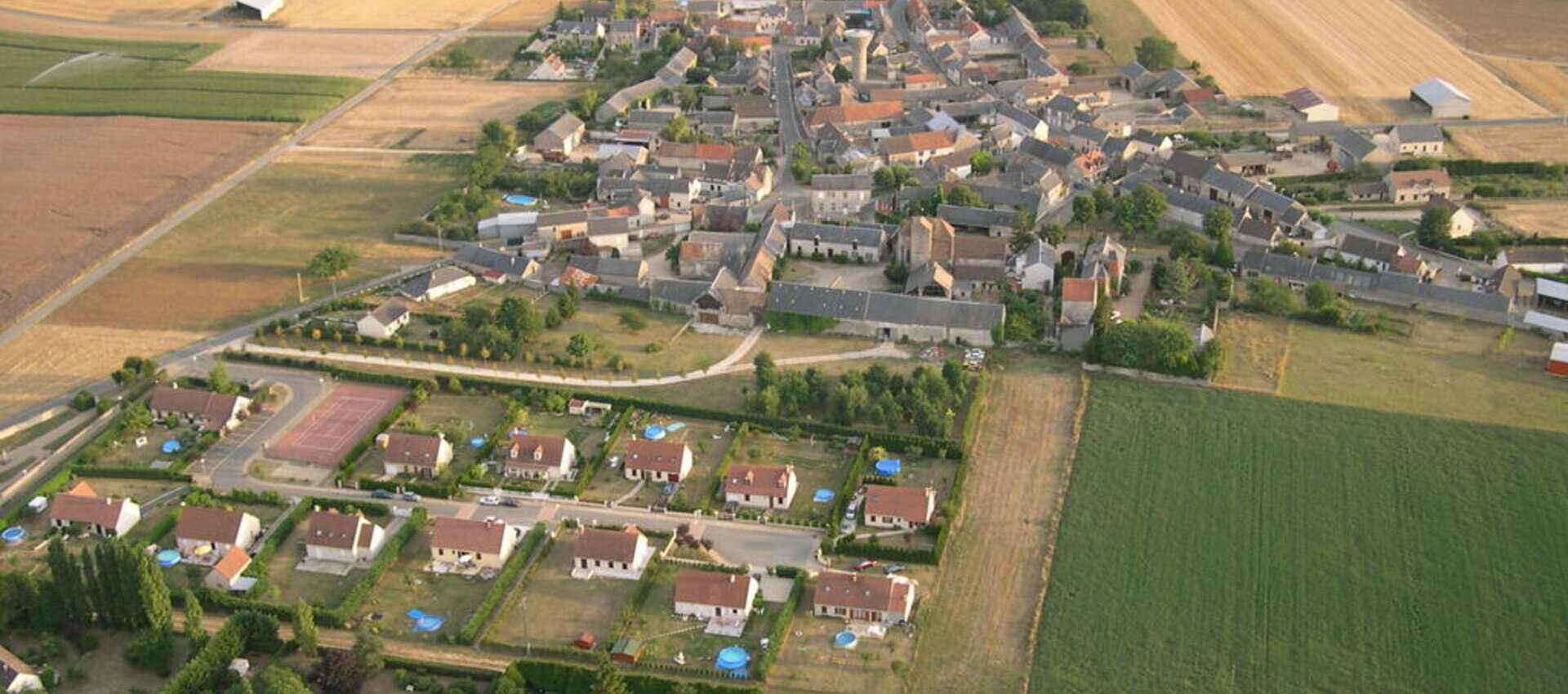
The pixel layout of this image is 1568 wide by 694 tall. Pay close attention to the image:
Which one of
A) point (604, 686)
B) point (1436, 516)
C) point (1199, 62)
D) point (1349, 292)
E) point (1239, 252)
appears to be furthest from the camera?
point (1199, 62)

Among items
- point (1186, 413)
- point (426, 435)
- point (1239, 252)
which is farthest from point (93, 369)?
point (1239, 252)

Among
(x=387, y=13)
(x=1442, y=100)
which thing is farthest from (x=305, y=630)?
(x=387, y=13)

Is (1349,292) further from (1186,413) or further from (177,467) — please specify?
(177,467)

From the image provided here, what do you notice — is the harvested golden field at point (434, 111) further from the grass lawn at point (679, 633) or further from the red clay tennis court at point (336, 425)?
the grass lawn at point (679, 633)

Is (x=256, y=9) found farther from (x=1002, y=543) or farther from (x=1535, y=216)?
(x=1535, y=216)

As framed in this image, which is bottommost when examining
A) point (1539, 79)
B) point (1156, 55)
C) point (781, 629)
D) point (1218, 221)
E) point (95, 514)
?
point (781, 629)

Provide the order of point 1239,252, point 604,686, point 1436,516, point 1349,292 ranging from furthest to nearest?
point 1239,252
point 1349,292
point 1436,516
point 604,686

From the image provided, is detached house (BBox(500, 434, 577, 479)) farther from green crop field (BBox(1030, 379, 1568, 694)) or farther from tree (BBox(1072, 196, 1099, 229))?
tree (BBox(1072, 196, 1099, 229))
